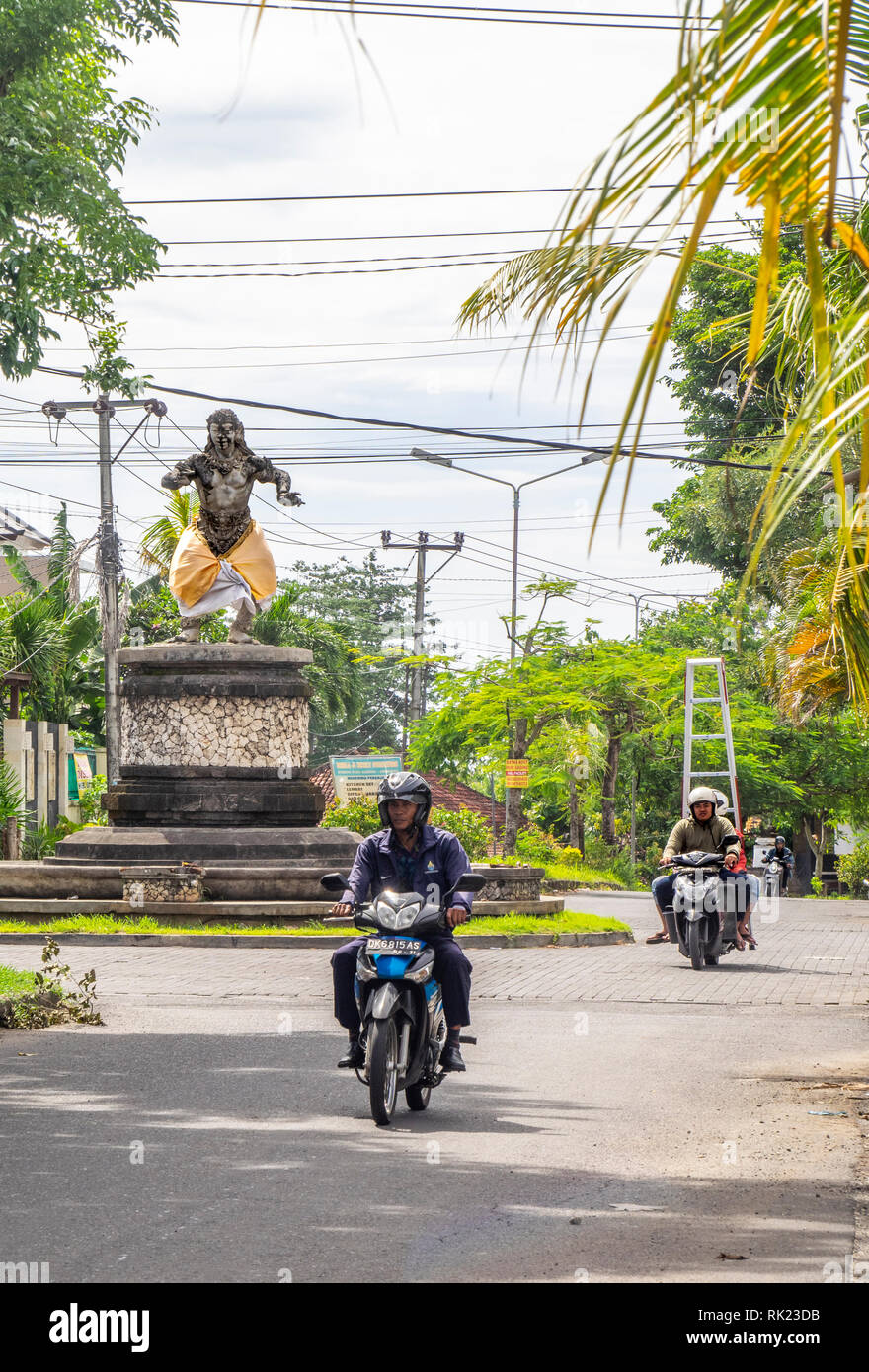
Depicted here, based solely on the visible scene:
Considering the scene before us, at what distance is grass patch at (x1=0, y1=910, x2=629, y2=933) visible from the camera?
18.0 m

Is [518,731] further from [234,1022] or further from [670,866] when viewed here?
[234,1022]

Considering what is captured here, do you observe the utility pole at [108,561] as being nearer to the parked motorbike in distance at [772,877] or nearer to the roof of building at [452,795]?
the parked motorbike in distance at [772,877]

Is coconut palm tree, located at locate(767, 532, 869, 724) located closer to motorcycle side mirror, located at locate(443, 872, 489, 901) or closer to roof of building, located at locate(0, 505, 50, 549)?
motorcycle side mirror, located at locate(443, 872, 489, 901)

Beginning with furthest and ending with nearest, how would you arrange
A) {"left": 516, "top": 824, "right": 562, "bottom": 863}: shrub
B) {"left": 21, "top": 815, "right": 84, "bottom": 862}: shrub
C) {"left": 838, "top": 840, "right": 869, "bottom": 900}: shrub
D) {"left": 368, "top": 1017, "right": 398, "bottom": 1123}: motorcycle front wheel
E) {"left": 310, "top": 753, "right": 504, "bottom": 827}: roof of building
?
{"left": 310, "top": 753, "right": 504, "bottom": 827}: roof of building < {"left": 838, "top": 840, "right": 869, "bottom": 900}: shrub < {"left": 516, "top": 824, "right": 562, "bottom": 863}: shrub < {"left": 21, "top": 815, "right": 84, "bottom": 862}: shrub < {"left": 368, "top": 1017, "right": 398, "bottom": 1123}: motorcycle front wheel

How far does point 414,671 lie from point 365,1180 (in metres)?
47.8

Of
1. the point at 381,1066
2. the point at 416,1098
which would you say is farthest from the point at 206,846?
the point at 381,1066

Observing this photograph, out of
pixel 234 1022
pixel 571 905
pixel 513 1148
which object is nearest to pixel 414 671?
pixel 571 905

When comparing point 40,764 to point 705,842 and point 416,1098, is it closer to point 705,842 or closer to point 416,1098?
point 705,842

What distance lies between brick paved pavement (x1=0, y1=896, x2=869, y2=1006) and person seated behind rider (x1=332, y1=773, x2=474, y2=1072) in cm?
494

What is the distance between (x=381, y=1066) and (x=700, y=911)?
8522mm

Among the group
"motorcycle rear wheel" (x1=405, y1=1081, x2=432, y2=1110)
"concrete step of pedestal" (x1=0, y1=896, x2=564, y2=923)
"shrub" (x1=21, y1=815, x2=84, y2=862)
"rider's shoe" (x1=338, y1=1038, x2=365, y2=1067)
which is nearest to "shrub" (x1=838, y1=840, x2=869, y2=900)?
"shrub" (x1=21, y1=815, x2=84, y2=862)

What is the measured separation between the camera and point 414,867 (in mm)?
8172

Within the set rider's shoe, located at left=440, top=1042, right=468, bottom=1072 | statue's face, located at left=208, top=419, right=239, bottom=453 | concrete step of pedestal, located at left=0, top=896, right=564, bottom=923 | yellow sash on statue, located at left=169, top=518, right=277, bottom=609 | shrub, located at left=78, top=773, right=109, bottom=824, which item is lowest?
rider's shoe, located at left=440, top=1042, right=468, bottom=1072

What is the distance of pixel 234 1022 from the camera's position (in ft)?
37.2
